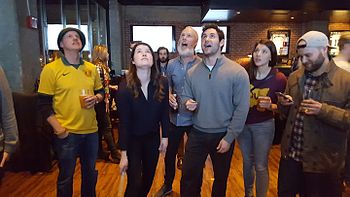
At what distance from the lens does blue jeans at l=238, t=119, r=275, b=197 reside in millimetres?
2385

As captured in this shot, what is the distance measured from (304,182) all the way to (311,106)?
23.8 inches

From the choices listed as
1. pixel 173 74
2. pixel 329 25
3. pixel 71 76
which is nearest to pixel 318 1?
pixel 329 25

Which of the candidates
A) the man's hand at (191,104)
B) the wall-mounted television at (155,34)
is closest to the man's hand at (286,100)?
the man's hand at (191,104)

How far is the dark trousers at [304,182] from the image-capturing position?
1849mm

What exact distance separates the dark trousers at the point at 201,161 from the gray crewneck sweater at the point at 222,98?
0.23 feet

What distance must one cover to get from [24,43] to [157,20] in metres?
7.10

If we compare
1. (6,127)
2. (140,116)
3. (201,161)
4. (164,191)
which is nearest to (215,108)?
(201,161)

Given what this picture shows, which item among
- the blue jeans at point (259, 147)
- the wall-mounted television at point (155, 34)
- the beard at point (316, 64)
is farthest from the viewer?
the wall-mounted television at point (155, 34)

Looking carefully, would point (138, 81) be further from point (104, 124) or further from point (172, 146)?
point (104, 124)

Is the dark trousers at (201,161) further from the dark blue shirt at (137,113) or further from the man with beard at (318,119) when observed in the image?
the man with beard at (318,119)

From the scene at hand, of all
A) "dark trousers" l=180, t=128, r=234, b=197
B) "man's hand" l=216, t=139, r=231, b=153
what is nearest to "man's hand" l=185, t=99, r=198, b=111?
"dark trousers" l=180, t=128, r=234, b=197

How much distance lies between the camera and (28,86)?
353cm

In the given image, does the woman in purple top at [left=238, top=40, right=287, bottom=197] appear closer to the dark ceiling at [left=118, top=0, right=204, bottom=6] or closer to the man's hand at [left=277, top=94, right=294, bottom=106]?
the man's hand at [left=277, top=94, right=294, bottom=106]

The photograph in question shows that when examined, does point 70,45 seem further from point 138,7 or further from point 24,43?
point 138,7
